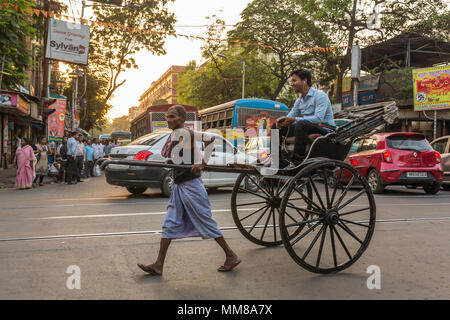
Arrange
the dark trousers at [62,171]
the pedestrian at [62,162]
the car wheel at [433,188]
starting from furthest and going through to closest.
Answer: the dark trousers at [62,171] < the pedestrian at [62,162] < the car wheel at [433,188]

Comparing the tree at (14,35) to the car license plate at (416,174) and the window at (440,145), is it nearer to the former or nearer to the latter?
the car license plate at (416,174)

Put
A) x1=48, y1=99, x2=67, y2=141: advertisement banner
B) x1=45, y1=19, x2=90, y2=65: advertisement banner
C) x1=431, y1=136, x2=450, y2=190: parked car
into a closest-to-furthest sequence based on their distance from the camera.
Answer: x1=431, y1=136, x2=450, y2=190: parked car, x1=45, y1=19, x2=90, y2=65: advertisement banner, x1=48, y1=99, x2=67, y2=141: advertisement banner

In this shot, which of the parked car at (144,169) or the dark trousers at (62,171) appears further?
the dark trousers at (62,171)

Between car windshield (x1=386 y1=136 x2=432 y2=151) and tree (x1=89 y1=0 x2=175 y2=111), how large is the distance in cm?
1816

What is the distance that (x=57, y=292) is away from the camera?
345 centimetres

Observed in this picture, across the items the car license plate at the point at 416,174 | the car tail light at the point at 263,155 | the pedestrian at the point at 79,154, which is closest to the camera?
the car tail light at the point at 263,155

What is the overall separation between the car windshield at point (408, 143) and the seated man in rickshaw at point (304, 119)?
280 inches

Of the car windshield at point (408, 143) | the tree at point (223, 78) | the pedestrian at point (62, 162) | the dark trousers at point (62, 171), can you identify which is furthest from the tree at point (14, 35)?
the tree at point (223, 78)

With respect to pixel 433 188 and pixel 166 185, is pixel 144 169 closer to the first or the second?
pixel 166 185

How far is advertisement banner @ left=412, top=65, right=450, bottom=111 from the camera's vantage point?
19500 millimetres

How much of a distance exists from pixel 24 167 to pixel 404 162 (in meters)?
11.3

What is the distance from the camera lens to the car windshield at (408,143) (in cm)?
1110

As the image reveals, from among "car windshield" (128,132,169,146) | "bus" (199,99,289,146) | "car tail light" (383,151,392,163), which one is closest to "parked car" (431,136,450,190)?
"car tail light" (383,151,392,163)

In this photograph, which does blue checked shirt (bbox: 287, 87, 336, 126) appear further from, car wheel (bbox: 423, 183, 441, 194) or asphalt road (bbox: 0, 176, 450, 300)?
car wheel (bbox: 423, 183, 441, 194)
